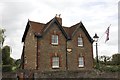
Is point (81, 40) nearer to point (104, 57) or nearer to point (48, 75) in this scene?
point (48, 75)

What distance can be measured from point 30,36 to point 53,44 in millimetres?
3945

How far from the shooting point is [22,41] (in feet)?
125

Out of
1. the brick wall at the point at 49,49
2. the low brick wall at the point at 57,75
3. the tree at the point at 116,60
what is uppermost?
the brick wall at the point at 49,49

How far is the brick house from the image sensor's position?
32.5m

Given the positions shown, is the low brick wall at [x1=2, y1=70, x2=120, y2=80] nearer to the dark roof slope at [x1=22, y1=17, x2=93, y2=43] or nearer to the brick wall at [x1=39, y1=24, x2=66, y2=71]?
the brick wall at [x1=39, y1=24, x2=66, y2=71]

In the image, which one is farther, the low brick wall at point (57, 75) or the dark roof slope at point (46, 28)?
the dark roof slope at point (46, 28)

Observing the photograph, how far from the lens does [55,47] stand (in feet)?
111

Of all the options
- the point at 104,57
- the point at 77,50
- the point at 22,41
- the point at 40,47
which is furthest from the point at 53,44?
the point at 104,57

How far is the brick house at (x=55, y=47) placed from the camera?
32.5 meters

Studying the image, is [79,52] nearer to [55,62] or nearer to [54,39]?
[55,62]

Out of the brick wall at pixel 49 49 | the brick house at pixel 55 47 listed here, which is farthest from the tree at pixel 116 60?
the brick wall at pixel 49 49

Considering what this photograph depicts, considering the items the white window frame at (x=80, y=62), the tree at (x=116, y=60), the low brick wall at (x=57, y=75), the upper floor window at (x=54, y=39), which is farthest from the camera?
the tree at (x=116, y=60)

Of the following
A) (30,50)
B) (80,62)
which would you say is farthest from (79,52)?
(30,50)

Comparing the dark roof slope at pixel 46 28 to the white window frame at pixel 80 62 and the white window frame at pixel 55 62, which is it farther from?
the white window frame at pixel 55 62
